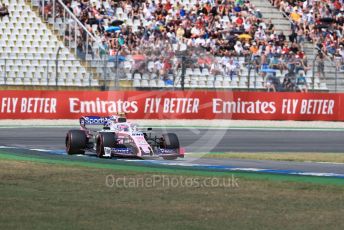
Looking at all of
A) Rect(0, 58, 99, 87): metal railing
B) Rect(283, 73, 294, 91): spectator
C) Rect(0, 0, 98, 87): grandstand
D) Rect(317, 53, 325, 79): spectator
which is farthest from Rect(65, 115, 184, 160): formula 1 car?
Rect(317, 53, 325, 79): spectator

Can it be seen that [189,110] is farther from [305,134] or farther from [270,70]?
[305,134]

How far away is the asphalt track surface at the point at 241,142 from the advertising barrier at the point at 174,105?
2258 mm

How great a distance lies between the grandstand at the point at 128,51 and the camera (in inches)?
1513

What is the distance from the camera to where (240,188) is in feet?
51.6

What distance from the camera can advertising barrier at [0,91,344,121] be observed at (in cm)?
3756

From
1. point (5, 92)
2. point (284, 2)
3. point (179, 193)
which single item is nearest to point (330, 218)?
point (179, 193)

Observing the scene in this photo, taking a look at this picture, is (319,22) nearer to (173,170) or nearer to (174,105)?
(174,105)

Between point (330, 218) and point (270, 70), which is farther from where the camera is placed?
point (270, 70)

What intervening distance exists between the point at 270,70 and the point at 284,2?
820 centimetres

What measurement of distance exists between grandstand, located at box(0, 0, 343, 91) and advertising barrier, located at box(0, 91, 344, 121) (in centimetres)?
59

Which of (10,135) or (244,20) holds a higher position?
(244,20)

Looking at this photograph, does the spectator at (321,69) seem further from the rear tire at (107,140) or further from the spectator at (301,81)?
the rear tire at (107,140)

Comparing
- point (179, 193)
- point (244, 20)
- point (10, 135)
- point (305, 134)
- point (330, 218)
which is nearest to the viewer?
point (330, 218)

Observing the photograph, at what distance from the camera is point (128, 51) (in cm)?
3962
